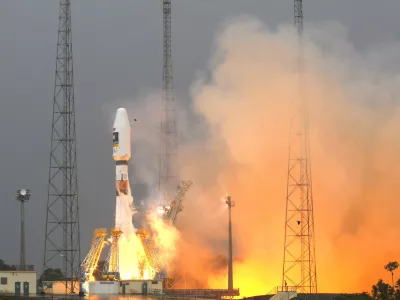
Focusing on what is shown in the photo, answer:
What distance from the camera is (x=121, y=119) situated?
116 meters

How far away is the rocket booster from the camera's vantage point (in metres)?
116

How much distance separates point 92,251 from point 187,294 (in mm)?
11965

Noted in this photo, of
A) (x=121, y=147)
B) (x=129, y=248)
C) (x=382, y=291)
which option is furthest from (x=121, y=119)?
(x=382, y=291)

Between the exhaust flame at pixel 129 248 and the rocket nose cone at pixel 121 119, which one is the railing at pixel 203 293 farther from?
the rocket nose cone at pixel 121 119

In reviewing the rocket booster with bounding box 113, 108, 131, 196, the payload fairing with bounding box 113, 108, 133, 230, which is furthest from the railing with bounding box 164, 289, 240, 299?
the rocket booster with bounding box 113, 108, 131, 196

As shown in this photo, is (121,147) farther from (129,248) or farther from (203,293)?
(203,293)

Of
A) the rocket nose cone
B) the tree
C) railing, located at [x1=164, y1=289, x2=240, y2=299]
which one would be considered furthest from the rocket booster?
the tree

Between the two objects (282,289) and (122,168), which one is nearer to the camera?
(282,289)

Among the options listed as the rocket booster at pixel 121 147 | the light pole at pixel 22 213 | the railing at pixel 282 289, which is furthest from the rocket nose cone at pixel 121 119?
the railing at pixel 282 289

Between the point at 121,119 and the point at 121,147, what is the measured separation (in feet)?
9.84

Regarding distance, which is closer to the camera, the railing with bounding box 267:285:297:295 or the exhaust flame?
the railing with bounding box 267:285:297:295

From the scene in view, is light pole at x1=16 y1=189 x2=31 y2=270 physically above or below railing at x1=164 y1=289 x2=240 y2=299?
above

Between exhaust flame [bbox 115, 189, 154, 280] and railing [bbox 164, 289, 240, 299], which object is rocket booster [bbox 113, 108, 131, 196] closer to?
exhaust flame [bbox 115, 189, 154, 280]

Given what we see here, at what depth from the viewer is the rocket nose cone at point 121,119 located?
116188 millimetres
